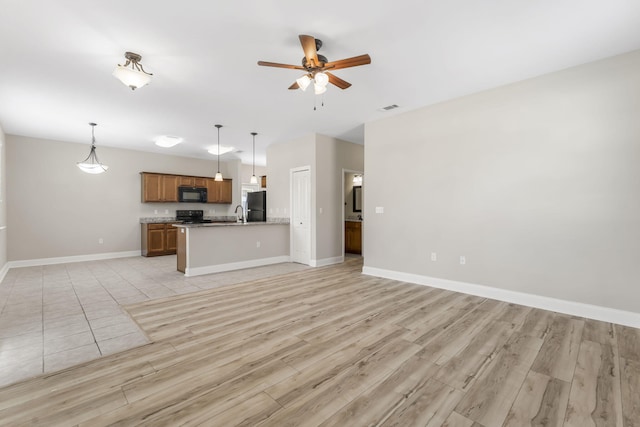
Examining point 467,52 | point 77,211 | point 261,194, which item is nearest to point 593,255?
point 467,52

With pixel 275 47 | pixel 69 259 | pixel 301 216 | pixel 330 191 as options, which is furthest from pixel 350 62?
pixel 69 259

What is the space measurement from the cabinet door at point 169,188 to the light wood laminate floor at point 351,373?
5146mm

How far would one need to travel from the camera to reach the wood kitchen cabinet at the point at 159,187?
24.7ft

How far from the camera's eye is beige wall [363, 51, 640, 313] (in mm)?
3018

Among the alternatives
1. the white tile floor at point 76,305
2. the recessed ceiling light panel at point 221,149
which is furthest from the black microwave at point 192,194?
the white tile floor at point 76,305

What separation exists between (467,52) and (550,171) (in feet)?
5.72

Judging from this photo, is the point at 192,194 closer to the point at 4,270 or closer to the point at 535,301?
the point at 4,270

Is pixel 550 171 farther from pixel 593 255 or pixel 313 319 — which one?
pixel 313 319

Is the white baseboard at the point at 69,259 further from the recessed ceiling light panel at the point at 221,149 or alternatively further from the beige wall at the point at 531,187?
the beige wall at the point at 531,187

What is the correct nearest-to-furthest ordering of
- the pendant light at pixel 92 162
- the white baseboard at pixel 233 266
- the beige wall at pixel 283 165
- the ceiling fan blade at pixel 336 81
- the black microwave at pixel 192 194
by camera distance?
the ceiling fan blade at pixel 336 81 < the white baseboard at pixel 233 266 < the pendant light at pixel 92 162 < the beige wall at pixel 283 165 < the black microwave at pixel 192 194

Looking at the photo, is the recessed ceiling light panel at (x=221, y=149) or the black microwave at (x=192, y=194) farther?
the black microwave at (x=192, y=194)

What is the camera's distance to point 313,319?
3057mm

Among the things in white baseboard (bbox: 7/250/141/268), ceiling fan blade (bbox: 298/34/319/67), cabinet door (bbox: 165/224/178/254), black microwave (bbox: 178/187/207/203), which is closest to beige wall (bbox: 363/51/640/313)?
ceiling fan blade (bbox: 298/34/319/67)

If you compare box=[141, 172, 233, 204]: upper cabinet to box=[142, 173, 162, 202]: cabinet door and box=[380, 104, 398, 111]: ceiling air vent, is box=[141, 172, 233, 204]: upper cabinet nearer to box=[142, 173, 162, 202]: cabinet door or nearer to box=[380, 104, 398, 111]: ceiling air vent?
box=[142, 173, 162, 202]: cabinet door
